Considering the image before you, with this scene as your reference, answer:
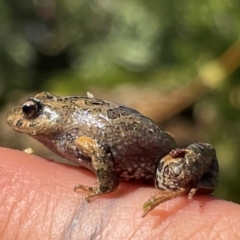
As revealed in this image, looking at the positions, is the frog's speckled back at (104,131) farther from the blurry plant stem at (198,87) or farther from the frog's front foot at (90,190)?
the blurry plant stem at (198,87)

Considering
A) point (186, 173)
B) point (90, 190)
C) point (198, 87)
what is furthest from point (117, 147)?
point (198, 87)

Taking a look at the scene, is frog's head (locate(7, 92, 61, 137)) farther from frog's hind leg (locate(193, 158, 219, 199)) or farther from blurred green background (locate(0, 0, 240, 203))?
frog's hind leg (locate(193, 158, 219, 199))

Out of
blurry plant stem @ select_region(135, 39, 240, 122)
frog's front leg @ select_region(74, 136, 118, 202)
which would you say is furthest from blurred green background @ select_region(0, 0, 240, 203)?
frog's front leg @ select_region(74, 136, 118, 202)

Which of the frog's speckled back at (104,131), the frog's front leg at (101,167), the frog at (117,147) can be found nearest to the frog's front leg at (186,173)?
the frog at (117,147)

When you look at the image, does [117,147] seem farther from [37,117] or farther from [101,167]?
[37,117]

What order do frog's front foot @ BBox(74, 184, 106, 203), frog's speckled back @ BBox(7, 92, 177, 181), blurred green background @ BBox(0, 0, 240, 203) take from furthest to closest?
blurred green background @ BBox(0, 0, 240, 203), frog's speckled back @ BBox(7, 92, 177, 181), frog's front foot @ BBox(74, 184, 106, 203)

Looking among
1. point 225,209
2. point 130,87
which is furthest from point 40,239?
point 130,87
